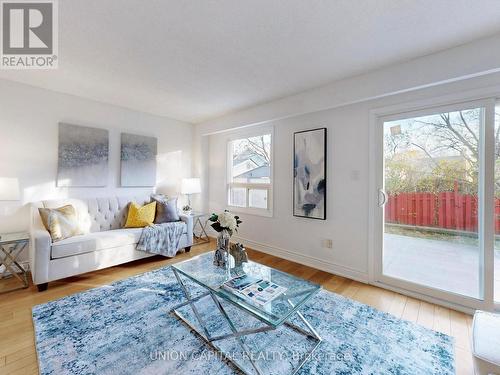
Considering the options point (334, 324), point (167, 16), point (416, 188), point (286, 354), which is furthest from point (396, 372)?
point (167, 16)

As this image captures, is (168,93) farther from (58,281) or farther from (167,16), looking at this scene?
(58,281)

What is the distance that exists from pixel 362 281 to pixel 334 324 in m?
1.04

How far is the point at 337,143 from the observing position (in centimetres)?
290

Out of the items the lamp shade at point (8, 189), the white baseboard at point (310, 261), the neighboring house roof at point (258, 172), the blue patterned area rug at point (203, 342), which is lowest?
the blue patterned area rug at point (203, 342)

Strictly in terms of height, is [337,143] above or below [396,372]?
above

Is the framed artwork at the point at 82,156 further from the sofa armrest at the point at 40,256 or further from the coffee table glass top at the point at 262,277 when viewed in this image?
the coffee table glass top at the point at 262,277

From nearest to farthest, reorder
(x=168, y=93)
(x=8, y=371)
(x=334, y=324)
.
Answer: (x=8, y=371) < (x=334, y=324) < (x=168, y=93)

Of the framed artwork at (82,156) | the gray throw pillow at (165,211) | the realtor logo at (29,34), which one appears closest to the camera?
the realtor logo at (29,34)

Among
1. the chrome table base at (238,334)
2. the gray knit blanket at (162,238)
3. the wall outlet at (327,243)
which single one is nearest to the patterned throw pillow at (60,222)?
the gray knit blanket at (162,238)

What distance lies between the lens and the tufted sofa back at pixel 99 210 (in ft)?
9.88

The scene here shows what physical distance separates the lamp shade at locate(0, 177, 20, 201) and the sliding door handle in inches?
162

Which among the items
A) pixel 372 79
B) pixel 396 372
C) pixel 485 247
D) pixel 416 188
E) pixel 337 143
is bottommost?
pixel 396 372

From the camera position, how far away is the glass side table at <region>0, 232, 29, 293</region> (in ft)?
7.97

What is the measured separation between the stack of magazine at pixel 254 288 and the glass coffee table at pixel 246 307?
→ 0.03m
